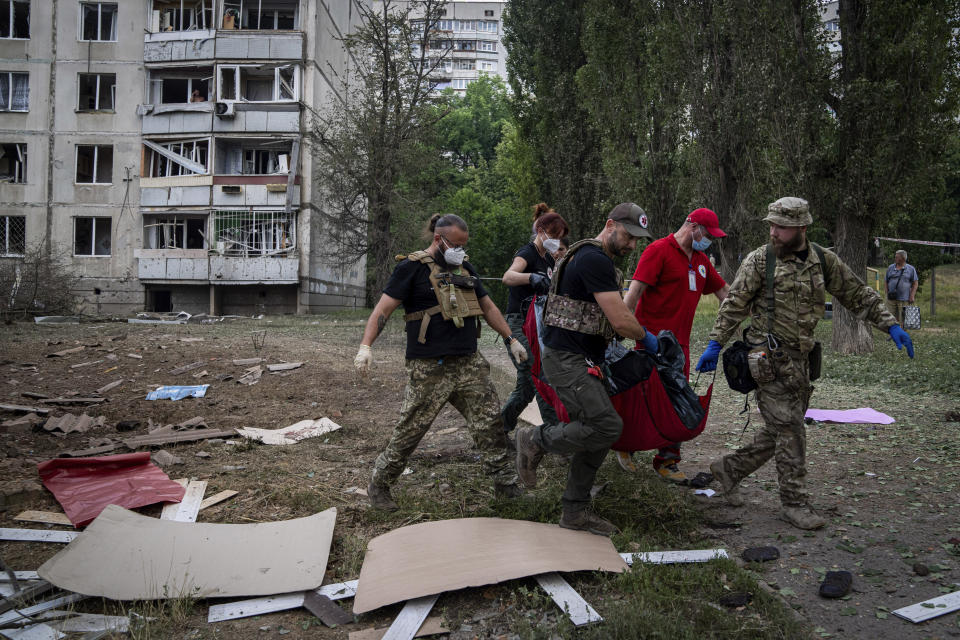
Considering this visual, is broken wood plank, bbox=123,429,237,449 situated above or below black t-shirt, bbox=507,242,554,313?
below

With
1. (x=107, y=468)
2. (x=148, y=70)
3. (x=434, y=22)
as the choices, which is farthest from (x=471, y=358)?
(x=148, y=70)

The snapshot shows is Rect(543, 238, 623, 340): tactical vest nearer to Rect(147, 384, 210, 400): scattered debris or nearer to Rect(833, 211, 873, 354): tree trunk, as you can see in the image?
Rect(147, 384, 210, 400): scattered debris

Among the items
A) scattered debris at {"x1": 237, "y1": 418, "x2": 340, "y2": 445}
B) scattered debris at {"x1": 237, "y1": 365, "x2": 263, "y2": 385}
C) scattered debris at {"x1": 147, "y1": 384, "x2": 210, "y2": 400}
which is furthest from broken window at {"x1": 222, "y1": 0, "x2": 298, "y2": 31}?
scattered debris at {"x1": 237, "y1": 418, "x2": 340, "y2": 445}

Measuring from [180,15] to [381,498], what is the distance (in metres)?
29.7

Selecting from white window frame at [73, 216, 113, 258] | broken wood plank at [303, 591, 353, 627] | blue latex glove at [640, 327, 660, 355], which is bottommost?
broken wood plank at [303, 591, 353, 627]

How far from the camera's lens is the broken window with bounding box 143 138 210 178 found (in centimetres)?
2717

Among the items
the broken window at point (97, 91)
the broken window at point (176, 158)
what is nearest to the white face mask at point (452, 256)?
the broken window at point (176, 158)

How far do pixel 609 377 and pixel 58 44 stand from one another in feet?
105

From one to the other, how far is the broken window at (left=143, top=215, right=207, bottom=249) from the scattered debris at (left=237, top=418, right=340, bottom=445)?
73.4 ft

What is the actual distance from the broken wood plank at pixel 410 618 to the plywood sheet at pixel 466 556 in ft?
0.19

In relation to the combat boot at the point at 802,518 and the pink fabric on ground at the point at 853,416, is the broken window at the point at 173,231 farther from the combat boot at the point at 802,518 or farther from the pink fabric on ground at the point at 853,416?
the combat boot at the point at 802,518

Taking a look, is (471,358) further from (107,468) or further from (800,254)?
(107,468)

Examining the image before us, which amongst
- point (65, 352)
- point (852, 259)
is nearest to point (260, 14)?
point (65, 352)

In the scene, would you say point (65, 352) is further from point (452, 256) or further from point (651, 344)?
point (651, 344)
